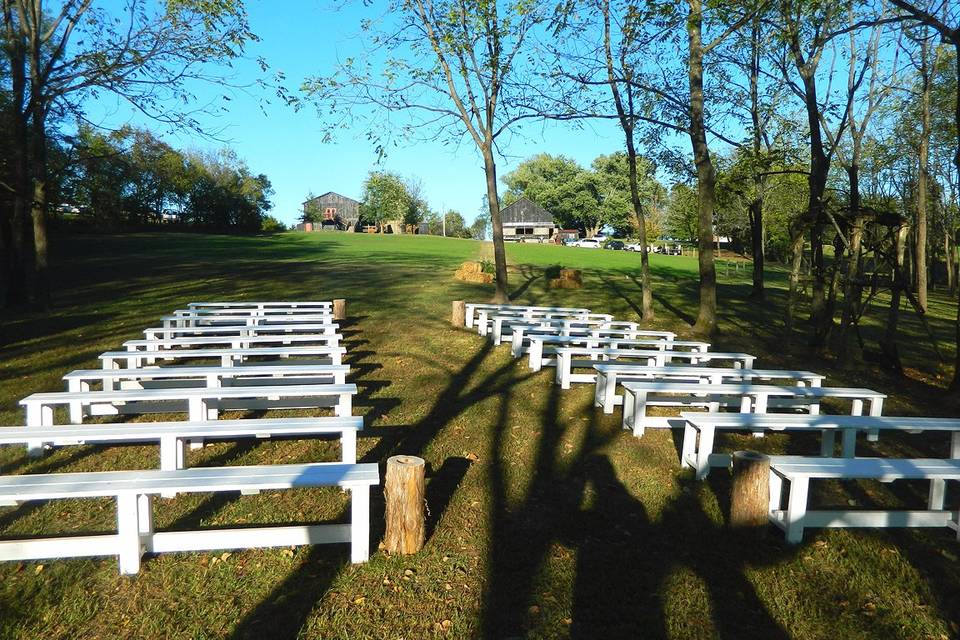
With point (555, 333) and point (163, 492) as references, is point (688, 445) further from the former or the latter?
point (555, 333)

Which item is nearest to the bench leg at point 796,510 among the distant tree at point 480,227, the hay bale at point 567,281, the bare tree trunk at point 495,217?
the bare tree trunk at point 495,217

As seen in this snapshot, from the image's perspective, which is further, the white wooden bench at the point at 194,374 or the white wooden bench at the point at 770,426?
the white wooden bench at the point at 194,374

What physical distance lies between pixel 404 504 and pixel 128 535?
1.70 m

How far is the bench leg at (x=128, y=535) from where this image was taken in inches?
150

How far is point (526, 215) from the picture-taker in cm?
9312

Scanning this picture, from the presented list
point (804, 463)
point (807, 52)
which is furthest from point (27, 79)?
point (807, 52)

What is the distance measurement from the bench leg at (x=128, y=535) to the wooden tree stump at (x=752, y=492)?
4.06 meters

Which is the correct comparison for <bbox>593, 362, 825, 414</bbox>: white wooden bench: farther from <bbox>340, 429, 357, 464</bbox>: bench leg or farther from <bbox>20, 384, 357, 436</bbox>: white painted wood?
<bbox>340, 429, 357, 464</bbox>: bench leg

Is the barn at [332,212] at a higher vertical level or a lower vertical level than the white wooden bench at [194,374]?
higher

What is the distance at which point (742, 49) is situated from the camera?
1562 centimetres

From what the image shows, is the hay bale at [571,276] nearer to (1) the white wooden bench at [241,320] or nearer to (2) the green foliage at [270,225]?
(1) the white wooden bench at [241,320]

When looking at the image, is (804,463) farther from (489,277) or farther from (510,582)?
(489,277)

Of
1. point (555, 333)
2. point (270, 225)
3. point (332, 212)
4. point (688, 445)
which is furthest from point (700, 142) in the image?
point (332, 212)

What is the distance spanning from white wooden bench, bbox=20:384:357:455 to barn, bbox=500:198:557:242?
86.8m
